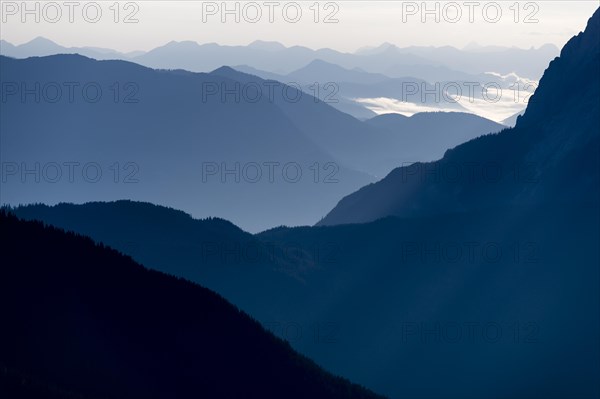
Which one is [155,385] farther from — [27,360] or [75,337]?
[27,360]

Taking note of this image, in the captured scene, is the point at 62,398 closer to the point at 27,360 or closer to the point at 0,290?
the point at 27,360

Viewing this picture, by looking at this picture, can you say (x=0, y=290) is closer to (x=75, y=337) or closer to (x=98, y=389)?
(x=75, y=337)

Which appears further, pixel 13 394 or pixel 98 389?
pixel 98 389

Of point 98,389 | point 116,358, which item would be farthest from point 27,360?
point 116,358

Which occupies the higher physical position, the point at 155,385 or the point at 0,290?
the point at 0,290

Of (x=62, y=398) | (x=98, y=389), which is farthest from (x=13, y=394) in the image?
(x=98, y=389)

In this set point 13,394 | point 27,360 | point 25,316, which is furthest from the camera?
point 25,316

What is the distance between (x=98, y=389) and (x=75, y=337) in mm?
14514

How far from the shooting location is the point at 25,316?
19300 centimetres

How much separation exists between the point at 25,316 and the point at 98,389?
727 inches

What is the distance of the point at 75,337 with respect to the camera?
637 ft

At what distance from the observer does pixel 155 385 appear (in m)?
200

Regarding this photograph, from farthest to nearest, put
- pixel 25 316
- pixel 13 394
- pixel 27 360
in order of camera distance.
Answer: pixel 25 316 < pixel 27 360 < pixel 13 394

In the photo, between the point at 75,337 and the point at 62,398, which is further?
the point at 75,337
